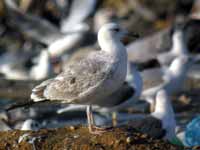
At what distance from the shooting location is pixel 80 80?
6.06m

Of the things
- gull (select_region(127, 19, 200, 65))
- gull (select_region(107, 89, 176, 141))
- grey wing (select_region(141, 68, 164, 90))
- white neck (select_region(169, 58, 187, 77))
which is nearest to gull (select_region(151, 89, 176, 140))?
gull (select_region(107, 89, 176, 141))

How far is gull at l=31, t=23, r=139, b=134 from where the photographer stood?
593 cm

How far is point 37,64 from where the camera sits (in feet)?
47.3

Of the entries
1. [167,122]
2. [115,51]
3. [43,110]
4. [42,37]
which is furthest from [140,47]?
[115,51]

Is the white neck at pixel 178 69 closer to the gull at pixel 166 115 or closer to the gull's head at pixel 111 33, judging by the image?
the gull at pixel 166 115

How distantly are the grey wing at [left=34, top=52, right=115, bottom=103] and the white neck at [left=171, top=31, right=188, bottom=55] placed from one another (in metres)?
7.56

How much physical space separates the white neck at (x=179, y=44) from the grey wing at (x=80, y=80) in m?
7.56

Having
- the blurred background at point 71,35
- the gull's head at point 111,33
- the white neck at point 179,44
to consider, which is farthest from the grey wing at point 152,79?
the gull's head at point 111,33

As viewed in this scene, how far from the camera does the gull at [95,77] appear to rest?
5926 millimetres

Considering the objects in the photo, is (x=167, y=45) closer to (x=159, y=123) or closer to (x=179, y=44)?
(x=179, y=44)

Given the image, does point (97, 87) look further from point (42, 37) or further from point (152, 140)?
point (42, 37)

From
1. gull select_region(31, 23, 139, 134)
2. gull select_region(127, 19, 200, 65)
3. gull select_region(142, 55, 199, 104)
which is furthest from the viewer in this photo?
gull select_region(127, 19, 200, 65)

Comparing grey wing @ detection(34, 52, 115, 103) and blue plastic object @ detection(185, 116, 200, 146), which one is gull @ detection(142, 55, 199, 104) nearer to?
blue plastic object @ detection(185, 116, 200, 146)

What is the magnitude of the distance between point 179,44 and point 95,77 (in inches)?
318
